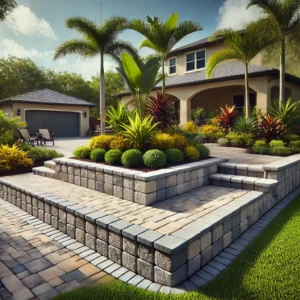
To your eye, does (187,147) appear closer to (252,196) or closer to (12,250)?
(252,196)

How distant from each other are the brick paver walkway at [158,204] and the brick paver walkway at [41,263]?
2.54 feet

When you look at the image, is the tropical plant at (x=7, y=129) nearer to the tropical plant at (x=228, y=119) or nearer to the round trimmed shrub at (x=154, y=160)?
the round trimmed shrub at (x=154, y=160)

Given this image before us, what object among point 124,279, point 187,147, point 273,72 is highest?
point 273,72

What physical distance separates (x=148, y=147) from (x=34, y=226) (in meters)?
3.19

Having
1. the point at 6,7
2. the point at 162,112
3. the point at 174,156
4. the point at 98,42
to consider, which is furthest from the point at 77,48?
the point at 174,156

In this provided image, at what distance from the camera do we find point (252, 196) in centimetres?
467

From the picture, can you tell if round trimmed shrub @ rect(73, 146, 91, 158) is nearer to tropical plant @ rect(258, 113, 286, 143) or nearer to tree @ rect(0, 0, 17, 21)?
tree @ rect(0, 0, 17, 21)

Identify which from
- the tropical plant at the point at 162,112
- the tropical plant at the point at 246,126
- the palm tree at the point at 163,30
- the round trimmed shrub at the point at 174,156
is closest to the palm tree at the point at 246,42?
the tropical plant at the point at 246,126

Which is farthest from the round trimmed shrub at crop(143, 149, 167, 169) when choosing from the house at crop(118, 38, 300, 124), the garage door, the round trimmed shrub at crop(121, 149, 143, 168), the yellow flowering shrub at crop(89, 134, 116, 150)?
the garage door

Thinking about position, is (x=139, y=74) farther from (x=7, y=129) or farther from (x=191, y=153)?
(x=7, y=129)

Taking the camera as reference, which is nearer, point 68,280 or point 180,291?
point 180,291

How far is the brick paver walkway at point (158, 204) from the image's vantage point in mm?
3752

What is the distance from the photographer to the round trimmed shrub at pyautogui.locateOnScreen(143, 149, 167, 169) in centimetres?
551

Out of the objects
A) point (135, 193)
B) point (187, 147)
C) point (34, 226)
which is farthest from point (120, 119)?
point (34, 226)
